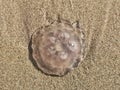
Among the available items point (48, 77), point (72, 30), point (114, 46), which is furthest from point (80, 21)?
point (48, 77)

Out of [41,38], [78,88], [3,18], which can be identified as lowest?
[78,88]

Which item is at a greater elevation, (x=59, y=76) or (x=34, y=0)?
(x=34, y=0)

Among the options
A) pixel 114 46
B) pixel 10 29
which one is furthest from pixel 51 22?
pixel 114 46

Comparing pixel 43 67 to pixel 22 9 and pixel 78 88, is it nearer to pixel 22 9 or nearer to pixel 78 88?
pixel 78 88

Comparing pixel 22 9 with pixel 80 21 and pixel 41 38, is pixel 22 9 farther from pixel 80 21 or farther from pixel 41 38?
pixel 80 21

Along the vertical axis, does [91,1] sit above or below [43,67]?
above

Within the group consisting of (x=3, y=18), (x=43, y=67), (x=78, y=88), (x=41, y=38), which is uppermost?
(x=3, y=18)
